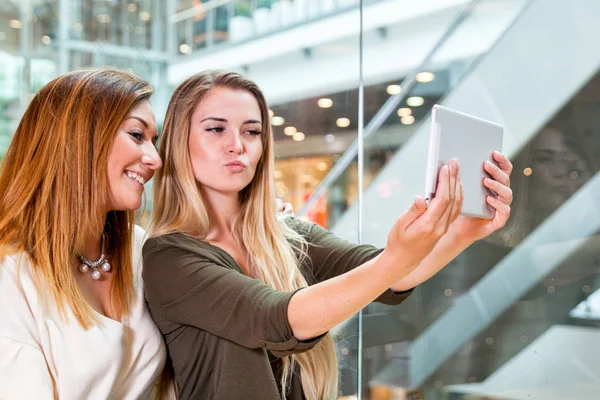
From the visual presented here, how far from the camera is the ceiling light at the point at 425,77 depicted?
6.94 ft

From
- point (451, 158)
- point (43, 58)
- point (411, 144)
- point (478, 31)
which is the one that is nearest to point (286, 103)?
point (411, 144)

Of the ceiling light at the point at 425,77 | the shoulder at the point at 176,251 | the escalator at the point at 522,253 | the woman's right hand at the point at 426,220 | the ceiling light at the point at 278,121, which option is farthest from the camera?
the ceiling light at the point at 278,121

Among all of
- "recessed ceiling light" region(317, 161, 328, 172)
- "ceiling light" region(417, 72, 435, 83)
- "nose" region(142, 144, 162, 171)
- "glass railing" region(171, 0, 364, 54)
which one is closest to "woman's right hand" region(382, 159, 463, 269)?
"nose" region(142, 144, 162, 171)

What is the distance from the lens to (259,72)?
4523 mm

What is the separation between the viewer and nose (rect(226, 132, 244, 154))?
5.19ft

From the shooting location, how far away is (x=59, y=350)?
1.36 m

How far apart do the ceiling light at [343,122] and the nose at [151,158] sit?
3.32ft

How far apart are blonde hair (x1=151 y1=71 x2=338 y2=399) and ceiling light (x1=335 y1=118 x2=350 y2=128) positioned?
751mm

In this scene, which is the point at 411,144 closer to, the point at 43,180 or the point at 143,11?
the point at 43,180

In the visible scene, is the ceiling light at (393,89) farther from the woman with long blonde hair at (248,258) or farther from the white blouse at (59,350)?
the white blouse at (59,350)

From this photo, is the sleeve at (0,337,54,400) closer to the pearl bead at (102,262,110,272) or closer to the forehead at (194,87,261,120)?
the pearl bead at (102,262,110,272)

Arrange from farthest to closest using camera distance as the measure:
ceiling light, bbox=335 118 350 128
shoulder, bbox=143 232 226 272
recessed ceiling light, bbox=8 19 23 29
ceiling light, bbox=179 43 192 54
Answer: ceiling light, bbox=179 43 192 54
recessed ceiling light, bbox=8 19 23 29
ceiling light, bbox=335 118 350 128
shoulder, bbox=143 232 226 272

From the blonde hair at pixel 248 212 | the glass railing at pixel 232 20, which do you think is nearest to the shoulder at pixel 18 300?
the blonde hair at pixel 248 212

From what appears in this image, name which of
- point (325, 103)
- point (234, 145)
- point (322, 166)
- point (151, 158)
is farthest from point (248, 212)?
point (322, 166)
